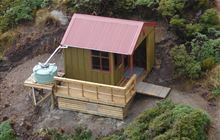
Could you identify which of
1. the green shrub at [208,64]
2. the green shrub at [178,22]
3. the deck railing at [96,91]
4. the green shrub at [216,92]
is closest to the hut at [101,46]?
the deck railing at [96,91]

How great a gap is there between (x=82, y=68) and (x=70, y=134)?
2.51m

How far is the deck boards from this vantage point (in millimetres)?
22638

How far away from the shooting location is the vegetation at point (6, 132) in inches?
870

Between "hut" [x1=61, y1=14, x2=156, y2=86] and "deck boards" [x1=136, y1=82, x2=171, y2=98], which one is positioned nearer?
"hut" [x1=61, y1=14, x2=156, y2=86]

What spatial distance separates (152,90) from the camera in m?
22.8

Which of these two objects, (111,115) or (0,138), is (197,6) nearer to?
(111,115)

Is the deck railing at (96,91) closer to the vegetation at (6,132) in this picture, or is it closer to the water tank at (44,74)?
the water tank at (44,74)

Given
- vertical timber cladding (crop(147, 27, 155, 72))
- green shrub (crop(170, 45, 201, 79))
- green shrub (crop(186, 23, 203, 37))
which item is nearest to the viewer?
green shrub (crop(170, 45, 201, 79))

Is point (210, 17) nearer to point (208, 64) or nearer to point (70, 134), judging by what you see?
point (208, 64)

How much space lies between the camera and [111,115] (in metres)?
22.1

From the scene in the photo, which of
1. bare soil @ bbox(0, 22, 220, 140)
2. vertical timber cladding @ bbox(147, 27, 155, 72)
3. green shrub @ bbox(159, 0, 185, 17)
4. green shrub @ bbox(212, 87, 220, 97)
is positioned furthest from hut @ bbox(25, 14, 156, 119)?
green shrub @ bbox(212, 87, 220, 97)

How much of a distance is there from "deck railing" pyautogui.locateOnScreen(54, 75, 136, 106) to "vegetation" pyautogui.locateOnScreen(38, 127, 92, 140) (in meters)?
1.25

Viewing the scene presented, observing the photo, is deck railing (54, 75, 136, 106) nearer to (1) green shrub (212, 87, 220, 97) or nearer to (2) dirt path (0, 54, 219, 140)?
(2) dirt path (0, 54, 219, 140)

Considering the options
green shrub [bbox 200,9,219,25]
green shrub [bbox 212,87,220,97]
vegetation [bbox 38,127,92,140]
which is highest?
green shrub [bbox 200,9,219,25]
